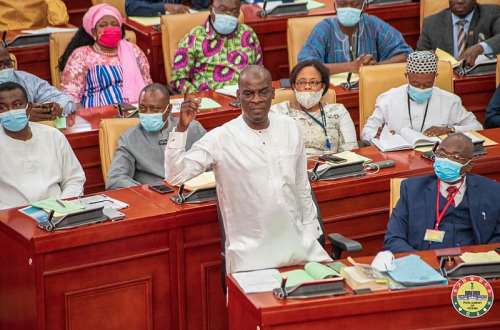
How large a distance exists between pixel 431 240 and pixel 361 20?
2.71 meters

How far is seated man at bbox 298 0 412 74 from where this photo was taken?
7.59 m

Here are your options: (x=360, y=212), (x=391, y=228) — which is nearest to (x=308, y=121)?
(x=360, y=212)

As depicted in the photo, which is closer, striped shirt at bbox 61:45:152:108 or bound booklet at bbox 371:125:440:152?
bound booklet at bbox 371:125:440:152

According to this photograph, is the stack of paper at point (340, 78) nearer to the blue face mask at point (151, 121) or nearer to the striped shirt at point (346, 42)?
the striped shirt at point (346, 42)

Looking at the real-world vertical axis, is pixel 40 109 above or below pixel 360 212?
above

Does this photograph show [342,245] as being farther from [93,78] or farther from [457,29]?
[457,29]

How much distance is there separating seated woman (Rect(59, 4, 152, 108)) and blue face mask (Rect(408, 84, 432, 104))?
1.75 m

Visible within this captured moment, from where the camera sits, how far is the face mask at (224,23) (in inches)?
299

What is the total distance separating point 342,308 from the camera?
4562mm

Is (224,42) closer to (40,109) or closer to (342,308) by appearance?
(40,109)

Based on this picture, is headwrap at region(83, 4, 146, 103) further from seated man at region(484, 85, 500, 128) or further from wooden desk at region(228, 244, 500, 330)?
wooden desk at region(228, 244, 500, 330)

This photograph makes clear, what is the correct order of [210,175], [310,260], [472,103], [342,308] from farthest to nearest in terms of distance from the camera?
1. [472,103]
2. [210,175]
3. [310,260]
4. [342,308]

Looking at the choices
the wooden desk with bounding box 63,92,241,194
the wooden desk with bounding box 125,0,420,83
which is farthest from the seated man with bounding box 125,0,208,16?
the wooden desk with bounding box 63,92,241,194

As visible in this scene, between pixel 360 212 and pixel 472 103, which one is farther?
pixel 472 103
